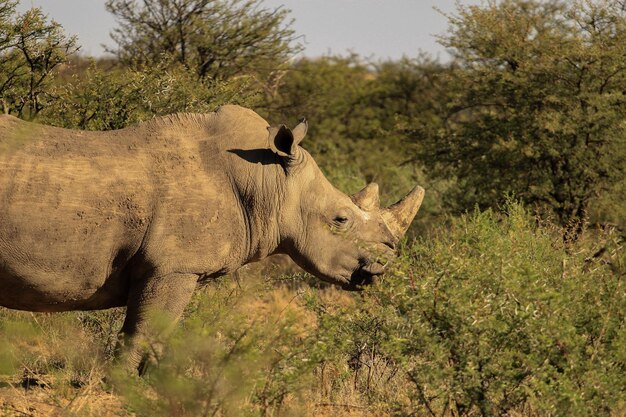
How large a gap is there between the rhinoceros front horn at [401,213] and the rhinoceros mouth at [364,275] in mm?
517

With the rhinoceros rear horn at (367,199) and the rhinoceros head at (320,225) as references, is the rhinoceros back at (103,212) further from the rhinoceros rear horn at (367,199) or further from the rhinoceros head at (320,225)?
the rhinoceros rear horn at (367,199)

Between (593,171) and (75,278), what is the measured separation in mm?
9842

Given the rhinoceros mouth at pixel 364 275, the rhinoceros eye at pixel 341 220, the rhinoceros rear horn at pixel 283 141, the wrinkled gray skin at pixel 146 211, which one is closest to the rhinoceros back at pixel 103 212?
the wrinkled gray skin at pixel 146 211

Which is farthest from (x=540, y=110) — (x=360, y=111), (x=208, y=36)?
(x=360, y=111)

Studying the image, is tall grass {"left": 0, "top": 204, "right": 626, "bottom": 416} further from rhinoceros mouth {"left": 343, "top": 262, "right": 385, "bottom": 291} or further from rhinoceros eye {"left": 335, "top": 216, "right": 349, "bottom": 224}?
rhinoceros eye {"left": 335, "top": 216, "right": 349, "bottom": 224}

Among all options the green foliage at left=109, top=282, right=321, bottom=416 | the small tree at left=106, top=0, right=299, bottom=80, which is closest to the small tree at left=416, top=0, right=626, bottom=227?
the small tree at left=106, top=0, right=299, bottom=80

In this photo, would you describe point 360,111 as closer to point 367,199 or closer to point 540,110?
point 540,110

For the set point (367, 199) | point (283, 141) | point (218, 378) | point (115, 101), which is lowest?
point (218, 378)

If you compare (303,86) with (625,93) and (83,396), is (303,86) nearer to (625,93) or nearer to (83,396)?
(625,93)

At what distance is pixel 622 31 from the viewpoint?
53.1 feet

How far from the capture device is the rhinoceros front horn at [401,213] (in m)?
9.02

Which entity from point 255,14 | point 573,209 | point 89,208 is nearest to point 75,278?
point 89,208

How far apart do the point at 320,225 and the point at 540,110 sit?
8.60 metres

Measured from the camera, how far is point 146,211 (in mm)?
7277
